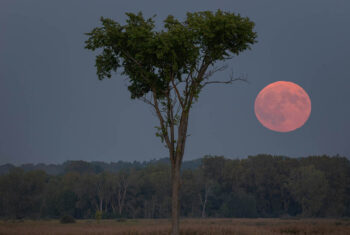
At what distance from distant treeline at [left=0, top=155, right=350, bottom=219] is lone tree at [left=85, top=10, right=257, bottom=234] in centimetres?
8946

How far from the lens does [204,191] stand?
429 feet

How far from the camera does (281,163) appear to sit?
127250mm

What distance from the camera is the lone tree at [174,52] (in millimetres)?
24250

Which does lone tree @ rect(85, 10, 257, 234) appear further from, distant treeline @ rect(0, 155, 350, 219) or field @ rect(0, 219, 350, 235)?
distant treeline @ rect(0, 155, 350, 219)

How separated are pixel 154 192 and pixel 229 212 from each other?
82.7 ft

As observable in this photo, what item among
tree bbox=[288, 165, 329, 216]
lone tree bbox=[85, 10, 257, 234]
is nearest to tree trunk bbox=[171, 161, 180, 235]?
lone tree bbox=[85, 10, 257, 234]

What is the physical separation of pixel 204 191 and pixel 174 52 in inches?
4354

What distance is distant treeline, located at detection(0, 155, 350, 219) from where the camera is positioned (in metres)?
111

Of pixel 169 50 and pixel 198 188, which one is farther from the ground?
pixel 169 50

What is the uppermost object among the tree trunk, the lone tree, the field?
the lone tree

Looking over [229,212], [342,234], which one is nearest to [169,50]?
[342,234]

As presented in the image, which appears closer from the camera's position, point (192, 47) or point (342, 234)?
point (192, 47)

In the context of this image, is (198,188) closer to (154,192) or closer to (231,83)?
(154,192)

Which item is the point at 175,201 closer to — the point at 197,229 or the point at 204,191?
the point at 197,229
